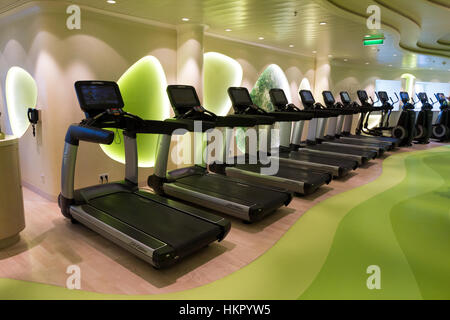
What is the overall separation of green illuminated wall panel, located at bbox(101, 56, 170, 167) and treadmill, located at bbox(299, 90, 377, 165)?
3.30m

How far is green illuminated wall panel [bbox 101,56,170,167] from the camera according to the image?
5.09m

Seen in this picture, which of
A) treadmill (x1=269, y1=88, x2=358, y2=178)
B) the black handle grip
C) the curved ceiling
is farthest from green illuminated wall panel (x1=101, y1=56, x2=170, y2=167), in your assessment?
treadmill (x1=269, y1=88, x2=358, y2=178)

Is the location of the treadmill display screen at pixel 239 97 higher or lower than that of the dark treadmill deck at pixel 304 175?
higher

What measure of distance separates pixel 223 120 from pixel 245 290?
8.81 ft

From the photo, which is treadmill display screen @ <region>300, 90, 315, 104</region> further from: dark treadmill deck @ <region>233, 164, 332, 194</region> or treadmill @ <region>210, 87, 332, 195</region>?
dark treadmill deck @ <region>233, 164, 332, 194</region>

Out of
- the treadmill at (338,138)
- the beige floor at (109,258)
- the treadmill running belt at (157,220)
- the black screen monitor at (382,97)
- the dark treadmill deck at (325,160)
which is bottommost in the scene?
the beige floor at (109,258)

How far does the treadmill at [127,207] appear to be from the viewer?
2799mm

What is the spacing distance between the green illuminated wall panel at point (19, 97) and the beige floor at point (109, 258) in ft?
5.74

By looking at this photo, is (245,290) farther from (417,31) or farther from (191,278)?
(417,31)

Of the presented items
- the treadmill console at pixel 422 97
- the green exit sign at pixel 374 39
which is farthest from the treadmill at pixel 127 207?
the treadmill console at pixel 422 97

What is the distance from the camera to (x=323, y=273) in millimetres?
2730

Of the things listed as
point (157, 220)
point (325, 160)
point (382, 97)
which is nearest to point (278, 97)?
point (325, 160)

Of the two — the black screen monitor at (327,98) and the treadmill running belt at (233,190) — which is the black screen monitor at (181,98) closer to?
the treadmill running belt at (233,190)
